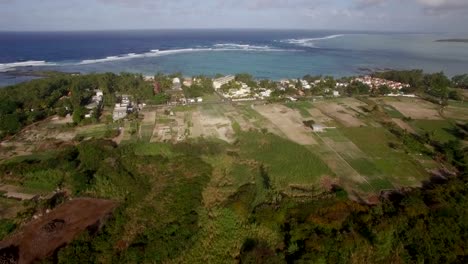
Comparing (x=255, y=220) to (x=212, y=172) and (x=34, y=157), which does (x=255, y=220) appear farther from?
(x=34, y=157)

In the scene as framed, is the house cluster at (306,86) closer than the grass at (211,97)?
No

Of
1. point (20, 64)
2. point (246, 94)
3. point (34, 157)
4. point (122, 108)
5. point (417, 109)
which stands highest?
point (20, 64)

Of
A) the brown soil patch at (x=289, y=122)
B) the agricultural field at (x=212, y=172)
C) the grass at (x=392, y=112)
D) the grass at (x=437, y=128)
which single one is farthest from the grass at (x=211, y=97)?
the grass at (x=437, y=128)

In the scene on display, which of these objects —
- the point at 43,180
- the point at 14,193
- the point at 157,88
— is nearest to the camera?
the point at 14,193

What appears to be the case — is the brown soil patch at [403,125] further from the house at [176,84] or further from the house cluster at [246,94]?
the house at [176,84]

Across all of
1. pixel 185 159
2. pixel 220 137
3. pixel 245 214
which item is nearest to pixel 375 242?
pixel 245 214

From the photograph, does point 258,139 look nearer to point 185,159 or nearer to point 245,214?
point 185,159

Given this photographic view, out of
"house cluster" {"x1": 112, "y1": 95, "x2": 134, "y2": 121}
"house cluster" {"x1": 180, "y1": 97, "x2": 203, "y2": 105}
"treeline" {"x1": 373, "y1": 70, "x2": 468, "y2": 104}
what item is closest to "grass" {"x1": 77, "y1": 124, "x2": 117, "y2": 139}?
"house cluster" {"x1": 112, "y1": 95, "x2": 134, "y2": 121}

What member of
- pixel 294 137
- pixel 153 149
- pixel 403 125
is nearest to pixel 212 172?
pixel 153 149
